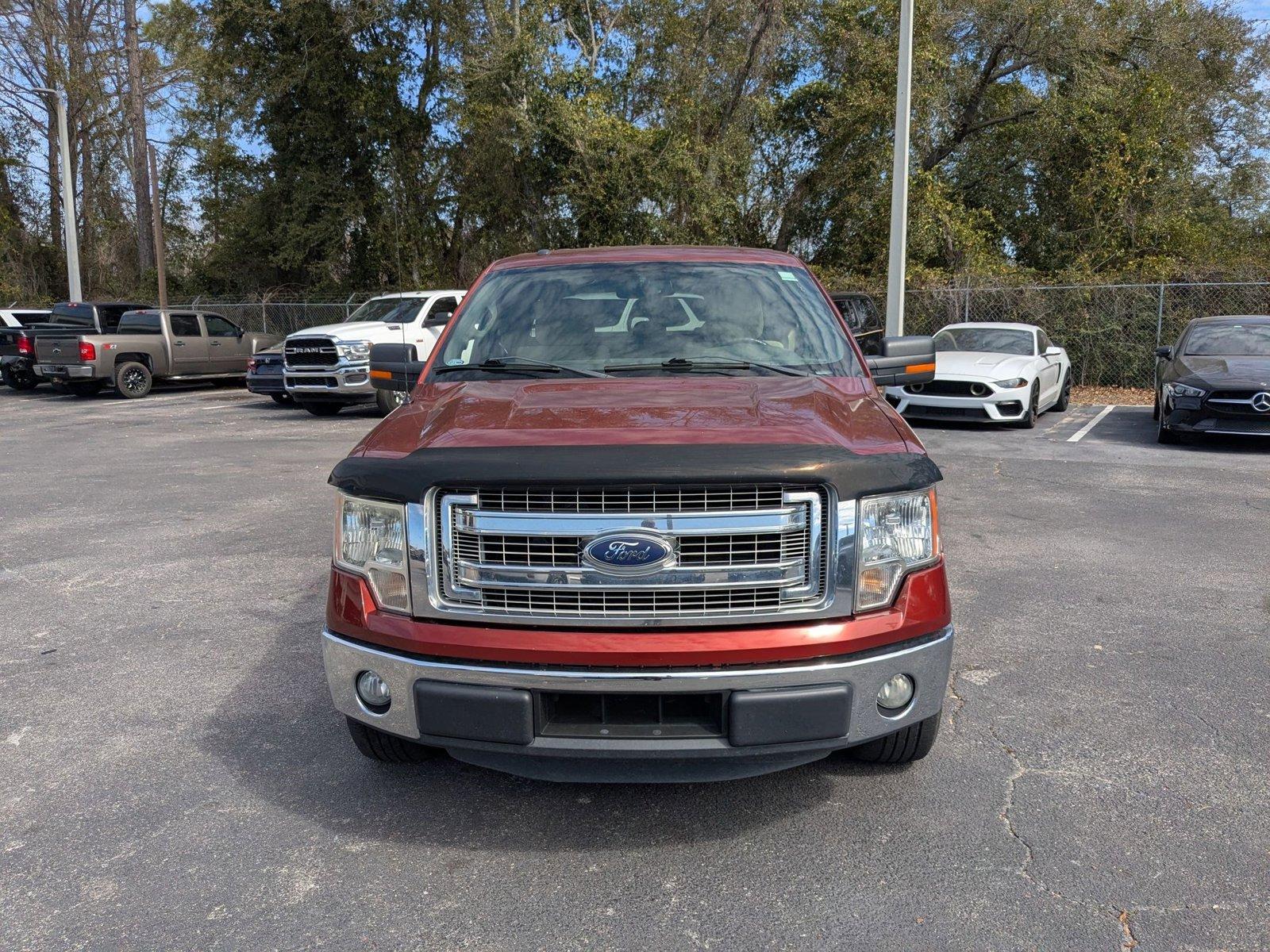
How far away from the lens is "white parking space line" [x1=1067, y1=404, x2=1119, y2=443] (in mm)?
12820

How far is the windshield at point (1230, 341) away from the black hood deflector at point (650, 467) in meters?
11.2

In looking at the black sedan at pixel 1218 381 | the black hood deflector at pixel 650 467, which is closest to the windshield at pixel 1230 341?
the black sedan at pixel 1218 381

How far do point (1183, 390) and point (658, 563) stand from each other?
422 inches

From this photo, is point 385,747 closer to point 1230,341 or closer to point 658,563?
point 658,563

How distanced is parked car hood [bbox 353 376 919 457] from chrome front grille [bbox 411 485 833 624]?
0.18m

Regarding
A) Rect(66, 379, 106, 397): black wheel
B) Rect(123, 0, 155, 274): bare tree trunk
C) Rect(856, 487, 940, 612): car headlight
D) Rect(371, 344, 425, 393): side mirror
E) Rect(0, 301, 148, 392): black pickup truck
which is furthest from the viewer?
Rect(123, 0, 155, 274): bare tree trunk

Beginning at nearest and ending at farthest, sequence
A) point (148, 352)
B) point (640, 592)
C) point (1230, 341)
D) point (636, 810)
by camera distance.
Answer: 1. point (640, 592)
2. point (636, 810)
3. point (1230, 341)
4. point (148, 352)

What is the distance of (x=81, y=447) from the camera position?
12703mm

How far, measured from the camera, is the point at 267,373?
57.6 feet

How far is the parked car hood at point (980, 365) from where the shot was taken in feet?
43.9

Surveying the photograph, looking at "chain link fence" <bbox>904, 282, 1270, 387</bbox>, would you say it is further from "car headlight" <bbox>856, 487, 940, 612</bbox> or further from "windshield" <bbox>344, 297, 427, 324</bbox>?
"car headlight" <bbox>856, 487, 940, 612</bbox>

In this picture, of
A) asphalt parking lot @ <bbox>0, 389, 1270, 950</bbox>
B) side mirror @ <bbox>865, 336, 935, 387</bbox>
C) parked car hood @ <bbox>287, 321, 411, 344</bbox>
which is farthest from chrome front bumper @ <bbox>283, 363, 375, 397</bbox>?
side mirror @ <bbox>865, 336, 935, 387</bbox>

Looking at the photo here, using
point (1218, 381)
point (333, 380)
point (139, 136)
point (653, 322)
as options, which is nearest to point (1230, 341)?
point (1218, 381)

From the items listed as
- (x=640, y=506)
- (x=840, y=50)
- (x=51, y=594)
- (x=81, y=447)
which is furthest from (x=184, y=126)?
(x=640, y=506)
